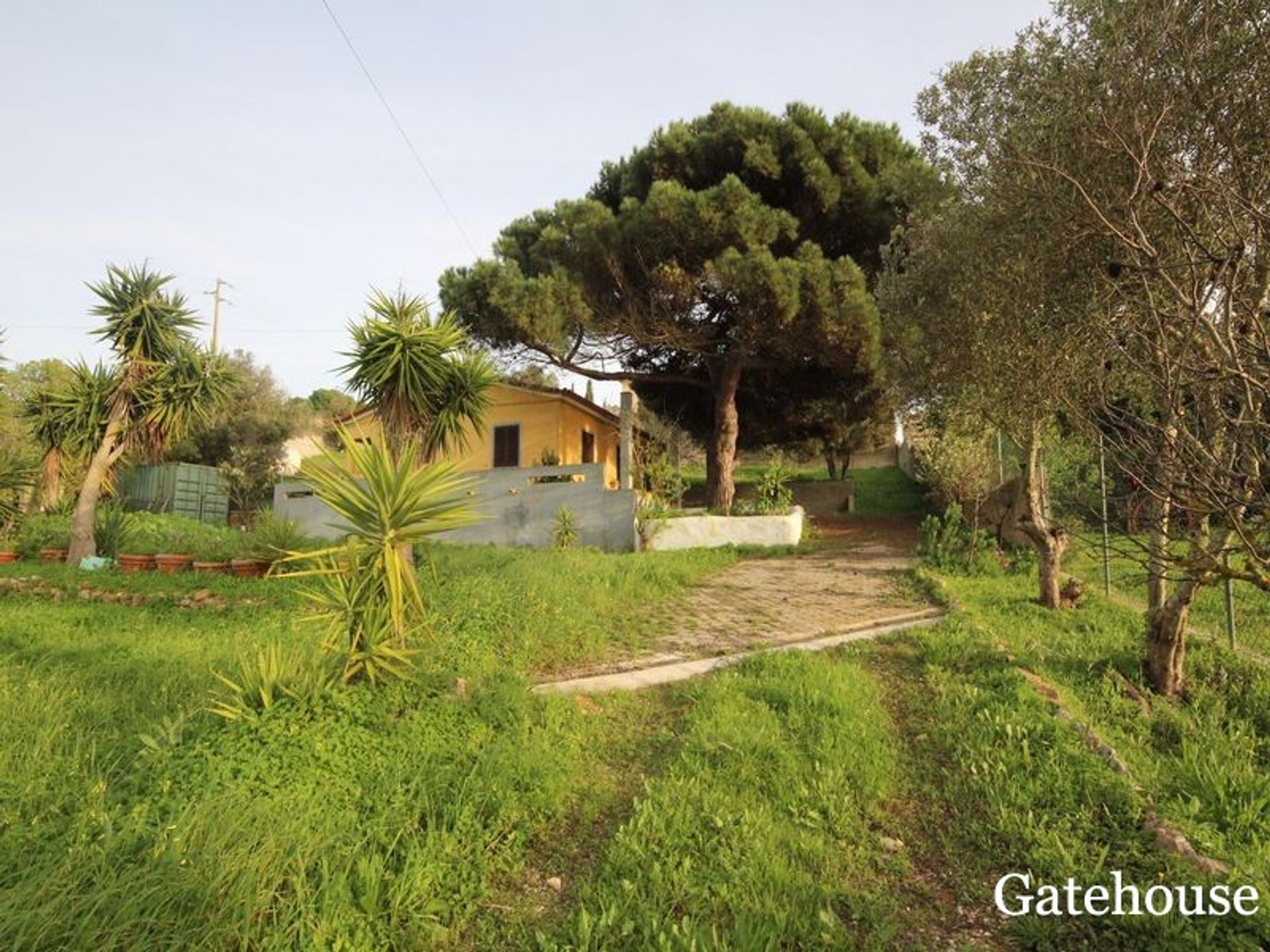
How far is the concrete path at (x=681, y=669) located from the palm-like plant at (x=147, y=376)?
28.4 feet

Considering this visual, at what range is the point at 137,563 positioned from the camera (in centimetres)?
958

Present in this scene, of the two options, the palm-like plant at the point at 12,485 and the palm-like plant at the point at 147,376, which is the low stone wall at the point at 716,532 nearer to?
the palm-like plant at the point at 147,376

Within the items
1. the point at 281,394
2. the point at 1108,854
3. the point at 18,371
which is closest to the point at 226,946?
the point at 1108,854

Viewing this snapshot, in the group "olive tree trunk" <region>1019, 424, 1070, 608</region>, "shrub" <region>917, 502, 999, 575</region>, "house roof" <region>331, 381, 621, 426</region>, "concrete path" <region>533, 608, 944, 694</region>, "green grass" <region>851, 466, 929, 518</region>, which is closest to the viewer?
"concrete path" <region>533, 608, 944, 694</region>

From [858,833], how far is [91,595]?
894 centimetres

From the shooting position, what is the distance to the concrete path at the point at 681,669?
5344 millimetres

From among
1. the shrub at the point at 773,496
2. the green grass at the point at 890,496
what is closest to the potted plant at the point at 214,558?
the shrub at the point at 773,496

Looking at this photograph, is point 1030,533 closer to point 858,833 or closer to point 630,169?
point 858,833

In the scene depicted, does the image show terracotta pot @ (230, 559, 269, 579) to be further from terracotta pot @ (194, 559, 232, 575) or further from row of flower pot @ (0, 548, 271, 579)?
terracotta pot @ (194, 559, 232, 575)

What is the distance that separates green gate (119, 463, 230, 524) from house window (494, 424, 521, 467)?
25.1 feet

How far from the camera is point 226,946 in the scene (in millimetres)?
2354

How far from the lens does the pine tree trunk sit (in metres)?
16.3

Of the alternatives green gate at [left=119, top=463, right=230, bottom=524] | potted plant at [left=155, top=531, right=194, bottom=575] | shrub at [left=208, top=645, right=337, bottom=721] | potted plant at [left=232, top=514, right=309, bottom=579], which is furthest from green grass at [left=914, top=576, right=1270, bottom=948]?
green gate at [left=119, top=463, right=230, bottom=524]

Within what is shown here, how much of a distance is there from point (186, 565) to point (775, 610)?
8119mm
